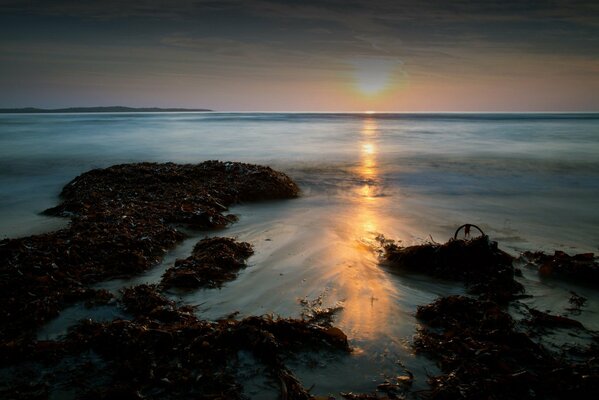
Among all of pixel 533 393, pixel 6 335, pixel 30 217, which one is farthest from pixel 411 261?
pixel 30 217

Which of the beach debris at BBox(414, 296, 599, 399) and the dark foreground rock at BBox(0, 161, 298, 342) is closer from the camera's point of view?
the beach debris at BBox(414, 296, 599, 399)

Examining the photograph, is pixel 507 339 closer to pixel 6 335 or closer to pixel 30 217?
pixel 6 335

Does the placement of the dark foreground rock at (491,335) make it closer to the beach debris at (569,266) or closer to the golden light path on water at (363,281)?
the beach debris at (569,266)

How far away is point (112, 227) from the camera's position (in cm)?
662

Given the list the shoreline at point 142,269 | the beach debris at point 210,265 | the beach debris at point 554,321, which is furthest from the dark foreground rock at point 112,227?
the beach debris at point 554,321

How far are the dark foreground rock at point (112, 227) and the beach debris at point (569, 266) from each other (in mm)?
5493

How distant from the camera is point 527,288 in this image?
195 inches

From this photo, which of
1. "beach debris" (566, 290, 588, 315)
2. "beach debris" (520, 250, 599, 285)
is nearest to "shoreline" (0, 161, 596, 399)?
"beach debris" (520, 250, 599, 285)

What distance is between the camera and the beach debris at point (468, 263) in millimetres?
4914

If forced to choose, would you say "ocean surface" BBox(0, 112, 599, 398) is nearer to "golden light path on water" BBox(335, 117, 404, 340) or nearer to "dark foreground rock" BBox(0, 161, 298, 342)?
"golden light path on water" BBox(335, 117, 404, 340)

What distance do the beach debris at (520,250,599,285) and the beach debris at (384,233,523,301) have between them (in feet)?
1.70

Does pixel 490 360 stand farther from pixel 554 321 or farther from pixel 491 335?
pixel 554 321

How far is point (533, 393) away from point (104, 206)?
810 cm

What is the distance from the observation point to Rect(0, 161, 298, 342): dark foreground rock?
4.42m
